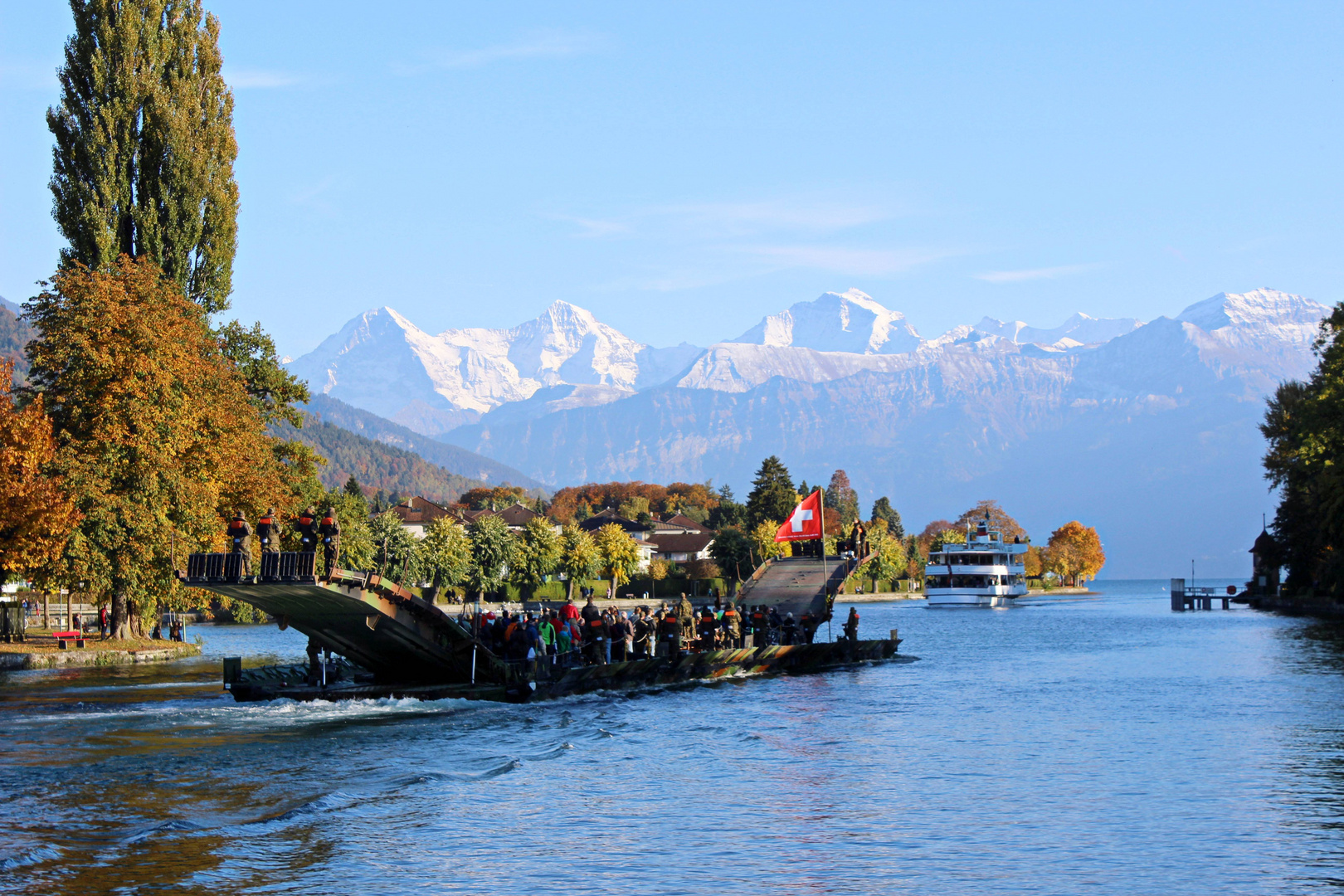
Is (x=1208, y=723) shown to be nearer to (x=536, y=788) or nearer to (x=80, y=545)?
(x=536, y=788)

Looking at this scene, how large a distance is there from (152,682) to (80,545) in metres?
6.19

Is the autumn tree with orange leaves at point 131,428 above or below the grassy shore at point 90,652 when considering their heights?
above

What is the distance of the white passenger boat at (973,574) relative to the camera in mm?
149625

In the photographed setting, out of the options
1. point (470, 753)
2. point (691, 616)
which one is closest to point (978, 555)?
point (691, 616)

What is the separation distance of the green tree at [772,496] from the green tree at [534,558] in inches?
1355

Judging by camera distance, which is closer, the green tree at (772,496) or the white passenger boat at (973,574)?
the white passenger boat at (973,574)

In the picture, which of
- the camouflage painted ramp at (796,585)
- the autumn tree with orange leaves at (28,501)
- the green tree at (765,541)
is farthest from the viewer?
the green tree at (765,541)

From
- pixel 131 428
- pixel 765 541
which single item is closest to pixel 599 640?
pixel 131 428

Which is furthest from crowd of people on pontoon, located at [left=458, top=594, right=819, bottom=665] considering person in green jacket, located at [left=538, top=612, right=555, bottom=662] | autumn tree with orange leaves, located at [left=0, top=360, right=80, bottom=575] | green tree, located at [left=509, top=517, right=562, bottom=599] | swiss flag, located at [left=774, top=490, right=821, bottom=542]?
green tree, located at [left=509, top=517, right=562, bottom=599]

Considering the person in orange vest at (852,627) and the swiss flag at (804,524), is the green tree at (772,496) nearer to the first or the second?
the swiss flag at (804,524)

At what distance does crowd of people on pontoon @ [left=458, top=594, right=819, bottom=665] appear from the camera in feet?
129

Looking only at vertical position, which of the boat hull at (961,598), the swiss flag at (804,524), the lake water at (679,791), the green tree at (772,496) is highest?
the green tree at (772,496)

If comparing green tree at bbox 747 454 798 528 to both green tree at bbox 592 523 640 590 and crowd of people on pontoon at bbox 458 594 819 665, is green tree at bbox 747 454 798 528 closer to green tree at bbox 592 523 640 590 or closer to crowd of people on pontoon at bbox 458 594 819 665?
green tree at bbox 592 523 640 590

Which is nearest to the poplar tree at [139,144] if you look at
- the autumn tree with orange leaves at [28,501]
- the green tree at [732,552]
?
the autumn tree with orange leaves at [28,501]
